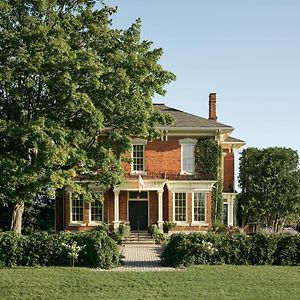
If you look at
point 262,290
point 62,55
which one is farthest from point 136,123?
point 262,290

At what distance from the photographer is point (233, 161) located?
41625 millimetres

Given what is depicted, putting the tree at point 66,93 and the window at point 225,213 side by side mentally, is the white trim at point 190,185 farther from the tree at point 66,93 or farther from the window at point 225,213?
the tree at point 66,93

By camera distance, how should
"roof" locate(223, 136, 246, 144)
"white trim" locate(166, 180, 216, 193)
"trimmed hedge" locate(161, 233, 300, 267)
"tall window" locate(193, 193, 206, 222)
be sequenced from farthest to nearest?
"roof" locate(223, 136, 246, 144)
"tall window" locate(193, 193, 206, 222)
"white trim" locate(166, 180, 216, 193)
"trimmed hedge" locate(161, 233, 300, 267)

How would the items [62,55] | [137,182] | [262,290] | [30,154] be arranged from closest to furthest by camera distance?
[262,290]
[62,55]
[30,154]
[137,182]

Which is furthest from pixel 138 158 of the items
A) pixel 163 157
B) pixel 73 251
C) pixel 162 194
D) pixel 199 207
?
pixel 73 251

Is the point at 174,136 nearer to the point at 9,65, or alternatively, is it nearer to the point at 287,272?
the point at 9,65

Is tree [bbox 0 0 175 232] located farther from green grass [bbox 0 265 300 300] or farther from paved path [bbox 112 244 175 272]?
green grass [bbox 0 265 300 300]

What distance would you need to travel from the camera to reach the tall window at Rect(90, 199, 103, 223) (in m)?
36.1

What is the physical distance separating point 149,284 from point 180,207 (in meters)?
18.2

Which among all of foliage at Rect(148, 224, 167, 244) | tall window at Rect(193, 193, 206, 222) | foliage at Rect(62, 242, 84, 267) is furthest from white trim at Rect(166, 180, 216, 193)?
foliage at Rect(62, 242, 84, 267)

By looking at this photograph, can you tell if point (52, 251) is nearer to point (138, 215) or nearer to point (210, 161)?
point (138, 215)

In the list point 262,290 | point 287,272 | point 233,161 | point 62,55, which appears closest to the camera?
point 262,290

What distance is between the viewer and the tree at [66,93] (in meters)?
25.6

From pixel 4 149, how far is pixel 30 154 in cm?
127
